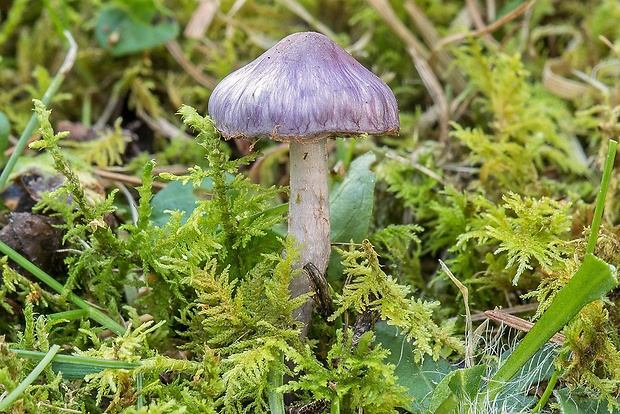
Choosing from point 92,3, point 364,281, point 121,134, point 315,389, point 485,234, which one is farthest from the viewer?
point 92,3

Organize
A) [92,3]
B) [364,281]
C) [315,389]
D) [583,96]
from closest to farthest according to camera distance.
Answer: [315,389] < [364,281] < [583,96] < [92,3]

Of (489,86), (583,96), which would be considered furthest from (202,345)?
(583,96)

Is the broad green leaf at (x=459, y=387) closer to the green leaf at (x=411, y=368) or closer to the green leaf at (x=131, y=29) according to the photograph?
the green leaf at (x=411, y=368)

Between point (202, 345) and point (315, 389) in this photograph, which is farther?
point (202, 345)

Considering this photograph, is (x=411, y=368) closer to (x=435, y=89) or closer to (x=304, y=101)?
(x=304, y=101)

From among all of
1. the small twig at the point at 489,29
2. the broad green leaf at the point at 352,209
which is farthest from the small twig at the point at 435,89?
the broad green leaf at the point at 352,209

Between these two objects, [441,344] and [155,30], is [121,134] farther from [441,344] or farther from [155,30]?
[441,344]

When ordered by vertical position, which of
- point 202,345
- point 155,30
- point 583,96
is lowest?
point 202,345

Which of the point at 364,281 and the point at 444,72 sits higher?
the point at 444,72

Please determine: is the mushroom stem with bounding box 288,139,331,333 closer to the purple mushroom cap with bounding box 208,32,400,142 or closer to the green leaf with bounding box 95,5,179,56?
the purple mushroom cap with bounding box 208,32,400,142
